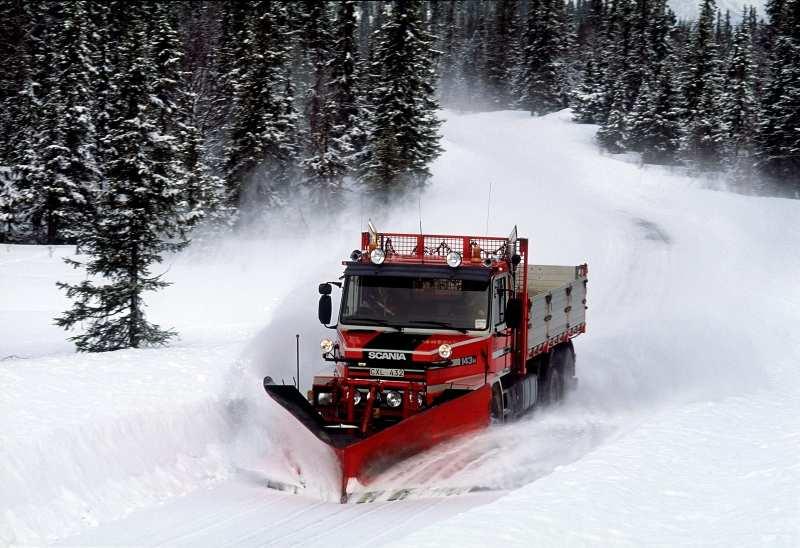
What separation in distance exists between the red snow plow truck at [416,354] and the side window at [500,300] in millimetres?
16

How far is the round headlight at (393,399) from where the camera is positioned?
12195mm

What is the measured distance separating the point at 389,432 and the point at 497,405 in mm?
2703

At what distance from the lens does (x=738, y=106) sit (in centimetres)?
6462

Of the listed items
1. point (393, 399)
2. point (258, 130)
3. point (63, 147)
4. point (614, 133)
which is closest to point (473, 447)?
point (393, 399)

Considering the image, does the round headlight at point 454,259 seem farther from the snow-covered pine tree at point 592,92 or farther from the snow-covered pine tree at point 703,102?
the snow-covered pine tree at point 592,92

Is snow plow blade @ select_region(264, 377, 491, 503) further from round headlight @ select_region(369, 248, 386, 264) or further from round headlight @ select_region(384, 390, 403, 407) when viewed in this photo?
round headlight @ select_region(369, 248, 386, 264)

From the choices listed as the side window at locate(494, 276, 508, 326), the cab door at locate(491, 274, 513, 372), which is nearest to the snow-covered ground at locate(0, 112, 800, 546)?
the cab door at locate(491, 274, 513, 372)

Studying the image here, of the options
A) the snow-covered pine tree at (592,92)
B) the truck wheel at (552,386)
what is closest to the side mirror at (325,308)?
the truck wheel at (552,386)

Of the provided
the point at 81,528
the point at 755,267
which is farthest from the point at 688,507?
the point at 755,267

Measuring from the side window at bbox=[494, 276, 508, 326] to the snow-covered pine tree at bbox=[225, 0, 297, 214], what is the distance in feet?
128

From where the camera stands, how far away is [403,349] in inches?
490

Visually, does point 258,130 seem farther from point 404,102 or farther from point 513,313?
point 513,313

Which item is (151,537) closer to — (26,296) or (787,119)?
(26,296)

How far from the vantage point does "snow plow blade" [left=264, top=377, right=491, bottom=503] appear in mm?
10914
